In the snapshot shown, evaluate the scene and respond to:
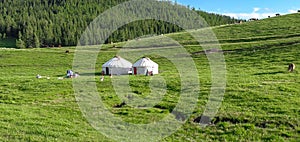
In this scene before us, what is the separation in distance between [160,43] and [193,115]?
191 feet

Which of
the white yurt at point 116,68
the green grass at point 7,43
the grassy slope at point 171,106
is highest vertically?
the green grass at point 7,43

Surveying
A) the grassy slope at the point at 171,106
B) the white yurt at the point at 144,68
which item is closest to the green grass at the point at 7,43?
the white yurt at the point at 144,68

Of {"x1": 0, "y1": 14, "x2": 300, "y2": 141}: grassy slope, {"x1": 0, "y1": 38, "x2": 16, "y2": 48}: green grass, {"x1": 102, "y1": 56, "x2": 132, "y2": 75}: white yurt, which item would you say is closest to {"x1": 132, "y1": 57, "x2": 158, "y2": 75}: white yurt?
{"x1": 102, "y1": 56, "x2": 132, "y2": 75}: white yurt

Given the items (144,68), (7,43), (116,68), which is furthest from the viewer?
Answer: (7,43)

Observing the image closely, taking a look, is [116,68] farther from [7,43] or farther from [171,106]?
[7,43]

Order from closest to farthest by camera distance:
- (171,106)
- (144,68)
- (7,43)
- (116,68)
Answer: (171,106) → (144,68) → (116,68) → (7,43)

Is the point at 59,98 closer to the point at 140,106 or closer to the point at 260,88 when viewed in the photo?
the point at 140,106

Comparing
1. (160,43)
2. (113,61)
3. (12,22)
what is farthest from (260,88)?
(12,22)

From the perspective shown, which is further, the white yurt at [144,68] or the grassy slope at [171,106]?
the white yurt at [144,68]

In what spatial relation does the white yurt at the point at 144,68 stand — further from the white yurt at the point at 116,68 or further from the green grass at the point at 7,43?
the green grass at the point at 7,43

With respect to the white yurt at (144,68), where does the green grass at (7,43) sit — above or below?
above

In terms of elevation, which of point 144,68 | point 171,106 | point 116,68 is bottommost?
point 171,106

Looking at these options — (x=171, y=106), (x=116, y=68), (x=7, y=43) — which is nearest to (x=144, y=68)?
(x=116, y=68)

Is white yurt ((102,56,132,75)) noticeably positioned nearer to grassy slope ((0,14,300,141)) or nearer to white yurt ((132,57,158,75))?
white yurt ((132,57,158,75))
